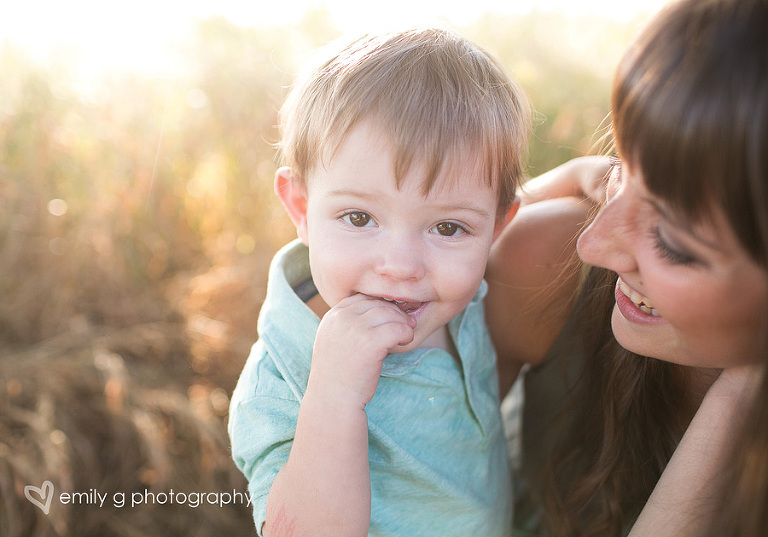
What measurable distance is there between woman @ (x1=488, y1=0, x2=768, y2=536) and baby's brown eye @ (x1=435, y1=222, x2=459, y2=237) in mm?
254

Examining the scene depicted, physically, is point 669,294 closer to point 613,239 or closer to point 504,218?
point 613,239

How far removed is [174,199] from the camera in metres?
2.87

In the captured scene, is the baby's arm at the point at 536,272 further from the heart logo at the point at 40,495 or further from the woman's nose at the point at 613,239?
the heart logo at the point at 40,495

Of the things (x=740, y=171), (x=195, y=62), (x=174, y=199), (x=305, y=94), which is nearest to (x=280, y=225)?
(x=174, y=199)

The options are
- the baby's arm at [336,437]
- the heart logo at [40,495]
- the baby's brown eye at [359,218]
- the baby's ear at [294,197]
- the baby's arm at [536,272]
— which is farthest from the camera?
the heart logo at [40,495]

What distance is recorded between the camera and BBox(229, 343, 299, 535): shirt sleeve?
1.31 meters

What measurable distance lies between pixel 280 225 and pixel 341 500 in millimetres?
1863

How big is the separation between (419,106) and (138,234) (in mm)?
1884

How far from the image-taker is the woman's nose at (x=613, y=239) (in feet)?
3.68

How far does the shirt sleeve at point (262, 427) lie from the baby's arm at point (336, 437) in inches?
2.7

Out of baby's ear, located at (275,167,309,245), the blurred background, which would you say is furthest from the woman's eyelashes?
the blurred background

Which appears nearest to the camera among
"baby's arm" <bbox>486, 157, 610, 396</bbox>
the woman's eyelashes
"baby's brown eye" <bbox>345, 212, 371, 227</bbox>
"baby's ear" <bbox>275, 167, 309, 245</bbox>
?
the woman's eyelashes

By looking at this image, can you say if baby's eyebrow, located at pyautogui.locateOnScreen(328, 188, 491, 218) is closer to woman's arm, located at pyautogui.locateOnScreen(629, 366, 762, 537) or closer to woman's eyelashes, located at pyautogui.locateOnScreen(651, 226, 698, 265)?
woman's eyelashes, located at pyautogui.locateOnScreen(651, 226, 698, 265)

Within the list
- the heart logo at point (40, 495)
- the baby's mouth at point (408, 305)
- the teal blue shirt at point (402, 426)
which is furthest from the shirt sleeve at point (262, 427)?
the heart logo at point (40, 495)
